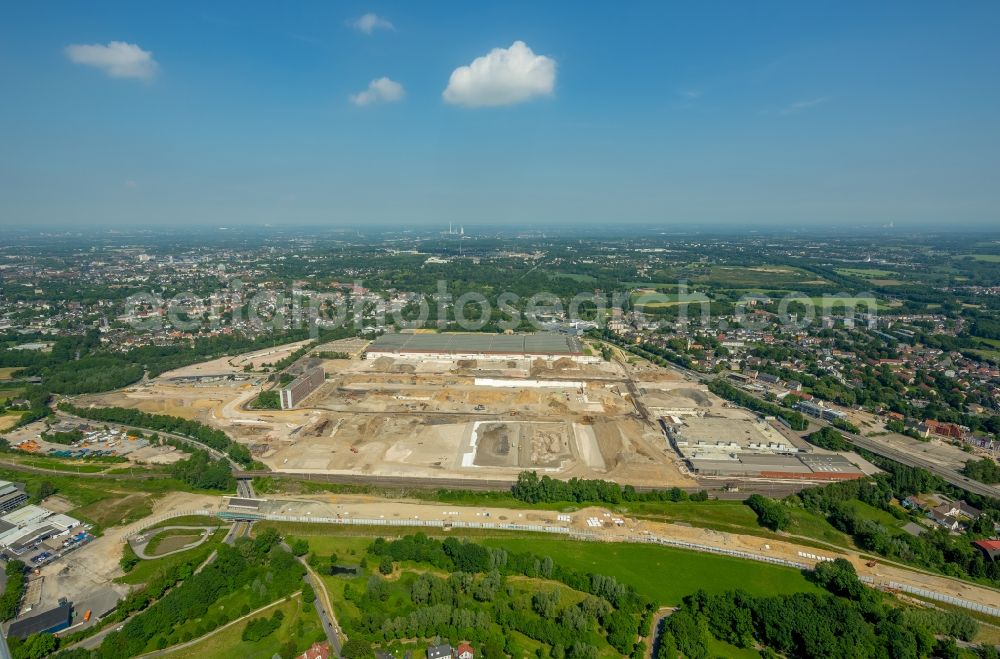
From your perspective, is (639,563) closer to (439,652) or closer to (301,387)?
(439,652)

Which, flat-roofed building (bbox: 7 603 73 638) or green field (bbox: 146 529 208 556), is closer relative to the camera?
flat-roofed building (bbox: 7 603 73 638)

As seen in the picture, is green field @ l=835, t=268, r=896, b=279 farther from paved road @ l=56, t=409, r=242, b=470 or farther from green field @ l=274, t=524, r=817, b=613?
paved road @ l=56, t=409, r=242, b=470

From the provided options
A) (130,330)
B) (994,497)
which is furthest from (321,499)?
(130,330)

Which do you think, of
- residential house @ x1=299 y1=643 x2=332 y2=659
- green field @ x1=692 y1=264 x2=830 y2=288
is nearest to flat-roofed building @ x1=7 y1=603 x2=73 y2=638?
residential house @ x1=299 y1=643 x2=332 y2=659

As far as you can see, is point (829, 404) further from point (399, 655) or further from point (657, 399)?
point (399, 655)

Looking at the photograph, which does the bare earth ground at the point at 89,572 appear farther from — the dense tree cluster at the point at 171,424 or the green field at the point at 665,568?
the green field at the point at 665,568

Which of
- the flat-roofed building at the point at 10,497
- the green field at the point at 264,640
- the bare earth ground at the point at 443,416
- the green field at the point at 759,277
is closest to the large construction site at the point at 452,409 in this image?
the bare earth ground at the point at 443,416
